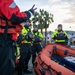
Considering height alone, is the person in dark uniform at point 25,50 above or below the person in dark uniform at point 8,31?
below

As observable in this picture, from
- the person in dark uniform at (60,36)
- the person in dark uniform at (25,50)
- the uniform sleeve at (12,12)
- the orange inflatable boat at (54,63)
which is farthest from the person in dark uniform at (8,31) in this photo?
the person in dark uniform at (60,36)

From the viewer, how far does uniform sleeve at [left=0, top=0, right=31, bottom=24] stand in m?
3.72

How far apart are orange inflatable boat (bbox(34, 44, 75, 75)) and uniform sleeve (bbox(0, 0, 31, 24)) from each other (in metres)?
1.53

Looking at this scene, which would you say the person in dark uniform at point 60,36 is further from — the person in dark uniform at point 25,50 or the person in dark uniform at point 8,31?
the person in dark uniform at point 8,31

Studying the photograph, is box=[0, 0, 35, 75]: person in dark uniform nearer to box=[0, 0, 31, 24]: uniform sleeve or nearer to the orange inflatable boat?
box=[0, 0, 31, 24]: uniform sleeve

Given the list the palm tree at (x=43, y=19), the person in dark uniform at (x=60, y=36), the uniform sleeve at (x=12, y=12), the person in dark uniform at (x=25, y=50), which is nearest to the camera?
the uniform sleeve at (x=12, y=12)

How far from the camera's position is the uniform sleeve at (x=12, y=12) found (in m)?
3.72

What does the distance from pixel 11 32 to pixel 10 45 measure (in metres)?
0.21

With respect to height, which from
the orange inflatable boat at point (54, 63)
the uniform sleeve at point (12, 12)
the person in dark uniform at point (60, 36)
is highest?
the uniform sleeve at point (12, 12)

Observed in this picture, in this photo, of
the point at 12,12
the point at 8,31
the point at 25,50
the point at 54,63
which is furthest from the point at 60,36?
the point at 12,12

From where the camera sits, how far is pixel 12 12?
12.5 ft

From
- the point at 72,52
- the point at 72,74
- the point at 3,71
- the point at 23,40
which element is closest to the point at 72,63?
the point at 72,74

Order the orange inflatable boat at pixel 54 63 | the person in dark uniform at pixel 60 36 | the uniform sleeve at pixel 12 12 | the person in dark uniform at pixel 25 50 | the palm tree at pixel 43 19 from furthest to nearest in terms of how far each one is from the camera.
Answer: the palm tree at pixel 43 19 < the person in dark uniform at pixel 60 36 < the person in dark uniform at pixel 25 50 < the orange inflatable boat at pixel 54 63 < the uniform sleeve at pixel 12 12

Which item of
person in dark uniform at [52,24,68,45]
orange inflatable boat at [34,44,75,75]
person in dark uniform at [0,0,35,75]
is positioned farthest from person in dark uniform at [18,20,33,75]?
person in dark uniform at [0,0,35,75]
